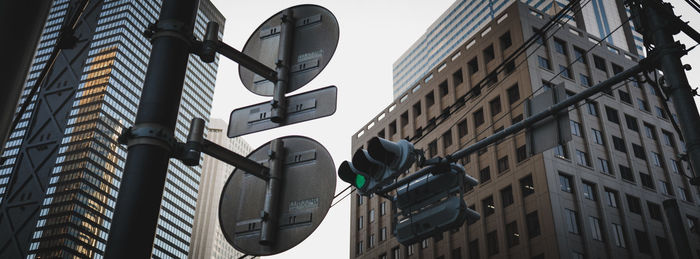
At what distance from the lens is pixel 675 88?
8070 mm

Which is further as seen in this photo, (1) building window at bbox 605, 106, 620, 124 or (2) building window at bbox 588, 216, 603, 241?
(1) building window at bbox 605, 106, 620, 124

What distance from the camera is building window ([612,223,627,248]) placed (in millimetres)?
39375

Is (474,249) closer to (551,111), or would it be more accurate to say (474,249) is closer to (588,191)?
(588,191)

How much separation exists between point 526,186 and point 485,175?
Answer: 5059 mm

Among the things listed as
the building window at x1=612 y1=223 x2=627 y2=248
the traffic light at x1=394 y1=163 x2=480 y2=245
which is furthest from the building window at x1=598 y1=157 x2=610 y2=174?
the traffic light at x1=394 y1=163 x2=480 y2=245

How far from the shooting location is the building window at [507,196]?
139ft

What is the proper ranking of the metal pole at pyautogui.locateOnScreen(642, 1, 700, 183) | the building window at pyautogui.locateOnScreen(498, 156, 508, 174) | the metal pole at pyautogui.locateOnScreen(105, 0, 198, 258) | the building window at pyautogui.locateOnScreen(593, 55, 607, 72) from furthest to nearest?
the building window at pyautogui.locateOnScreen(593, 55, 607, 72), the building window at pyautogui.locateOnScreen(498, 156, 508, 174), the metal pole at pyautogui.locateOnScreen(642, 1, 700, 183), the metal pole at pyautogui.locateOnScreen(105, 0, 198, 258)

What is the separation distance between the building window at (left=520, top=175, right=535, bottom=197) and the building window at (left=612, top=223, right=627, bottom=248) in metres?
6.33

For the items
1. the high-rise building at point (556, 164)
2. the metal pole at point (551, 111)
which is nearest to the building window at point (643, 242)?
the high-rise building at point (556, 164)

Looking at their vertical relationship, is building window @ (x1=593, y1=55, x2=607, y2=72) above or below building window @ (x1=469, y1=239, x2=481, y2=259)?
above

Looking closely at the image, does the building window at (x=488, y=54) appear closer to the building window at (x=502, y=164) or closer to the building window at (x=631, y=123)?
the building window at (x=502, y=164)

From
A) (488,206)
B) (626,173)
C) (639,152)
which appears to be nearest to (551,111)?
(488,206)

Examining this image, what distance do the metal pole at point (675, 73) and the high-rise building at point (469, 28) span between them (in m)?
87.3

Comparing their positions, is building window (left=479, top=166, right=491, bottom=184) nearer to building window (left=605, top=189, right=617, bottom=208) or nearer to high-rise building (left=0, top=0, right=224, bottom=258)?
building window (left=605, top=189, right=617, bottom=208)
